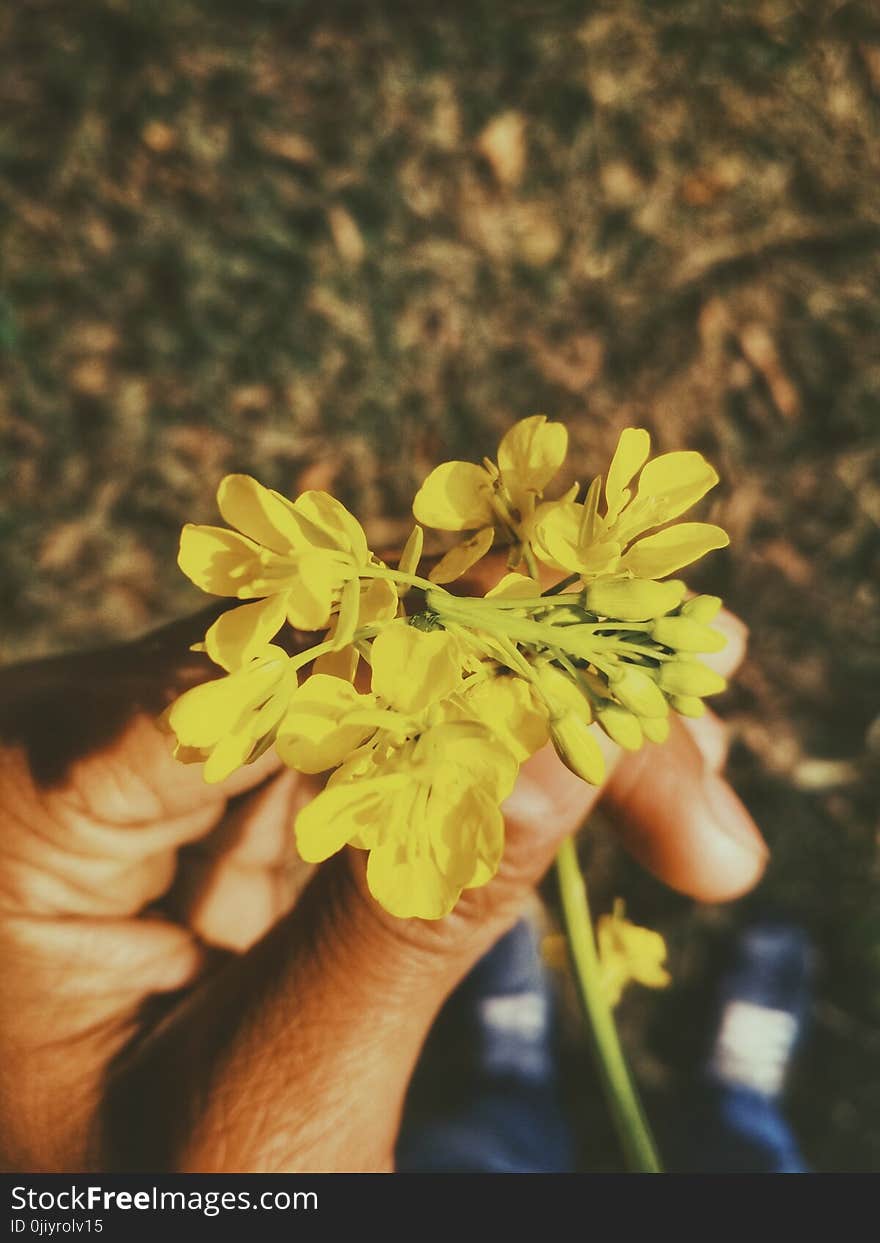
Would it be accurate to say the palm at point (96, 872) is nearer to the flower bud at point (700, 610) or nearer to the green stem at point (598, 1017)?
the green stem at point (598, 1017)

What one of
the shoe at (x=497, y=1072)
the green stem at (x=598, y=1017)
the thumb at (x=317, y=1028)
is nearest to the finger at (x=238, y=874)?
the thumb at (x=317, y=1028)

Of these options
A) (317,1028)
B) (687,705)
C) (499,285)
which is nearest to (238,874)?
(317,1028)

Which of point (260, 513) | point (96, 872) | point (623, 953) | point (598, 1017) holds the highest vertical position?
point (260, 513)

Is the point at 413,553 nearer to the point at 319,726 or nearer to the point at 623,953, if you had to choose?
the point at 319,726

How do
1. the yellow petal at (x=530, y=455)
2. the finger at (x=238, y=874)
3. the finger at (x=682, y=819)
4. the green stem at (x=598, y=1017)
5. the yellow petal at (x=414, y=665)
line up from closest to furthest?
1. the yellow petal at (x=414, y=665)
2. the yellow petal at (x=530, y=455)
3. the green stem at (x=598, y=1017)
4. the finger at (x=682, y=819)
5. the finger at (x=238, y=874)

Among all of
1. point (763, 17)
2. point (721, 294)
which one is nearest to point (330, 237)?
point (721, 294)

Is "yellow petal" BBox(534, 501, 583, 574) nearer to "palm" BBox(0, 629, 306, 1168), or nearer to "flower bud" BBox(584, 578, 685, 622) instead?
"flower bud" BBox(584, 578, 685, 622)

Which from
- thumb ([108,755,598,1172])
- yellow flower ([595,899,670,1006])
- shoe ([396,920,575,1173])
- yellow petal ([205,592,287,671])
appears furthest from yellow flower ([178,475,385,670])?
shoe ([396,920,575,1173])
